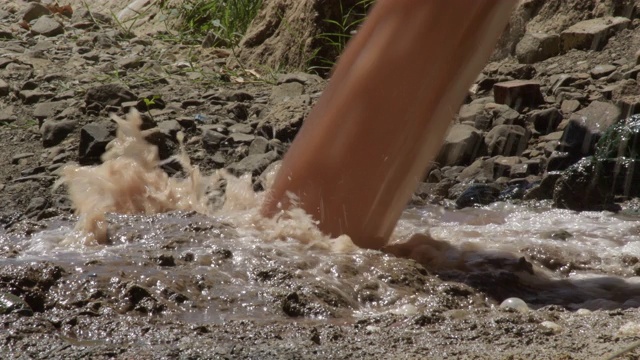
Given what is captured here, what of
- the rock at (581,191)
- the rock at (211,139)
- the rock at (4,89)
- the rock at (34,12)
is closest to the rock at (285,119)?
the rock at (211,139)

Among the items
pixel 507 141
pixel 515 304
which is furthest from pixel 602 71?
pixel 515 304

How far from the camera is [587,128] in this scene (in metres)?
5.38

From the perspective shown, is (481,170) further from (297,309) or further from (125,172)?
(297,309)

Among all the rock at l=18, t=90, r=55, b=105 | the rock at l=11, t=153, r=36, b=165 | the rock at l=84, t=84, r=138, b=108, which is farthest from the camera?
the rock at l=18, t=90, r=55, b=105

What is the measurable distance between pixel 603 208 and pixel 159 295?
247 cm

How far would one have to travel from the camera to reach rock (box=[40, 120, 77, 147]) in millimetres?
6004

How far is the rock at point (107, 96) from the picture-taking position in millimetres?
6203

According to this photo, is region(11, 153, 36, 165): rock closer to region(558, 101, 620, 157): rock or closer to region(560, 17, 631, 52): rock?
region(558, 101, 620, 157): rock

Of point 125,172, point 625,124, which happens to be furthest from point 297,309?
point 625,124

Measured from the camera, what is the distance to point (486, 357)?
2566 millimetres

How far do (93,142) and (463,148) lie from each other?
1.92 metres

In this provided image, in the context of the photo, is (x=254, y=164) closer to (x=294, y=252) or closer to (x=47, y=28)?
(x=294, y=252)

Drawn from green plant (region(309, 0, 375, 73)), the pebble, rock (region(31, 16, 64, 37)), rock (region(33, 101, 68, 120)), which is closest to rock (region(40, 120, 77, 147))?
rock (region(33, 101, 68, 120))

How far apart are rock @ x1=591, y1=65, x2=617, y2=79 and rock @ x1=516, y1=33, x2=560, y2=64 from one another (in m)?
0.42
